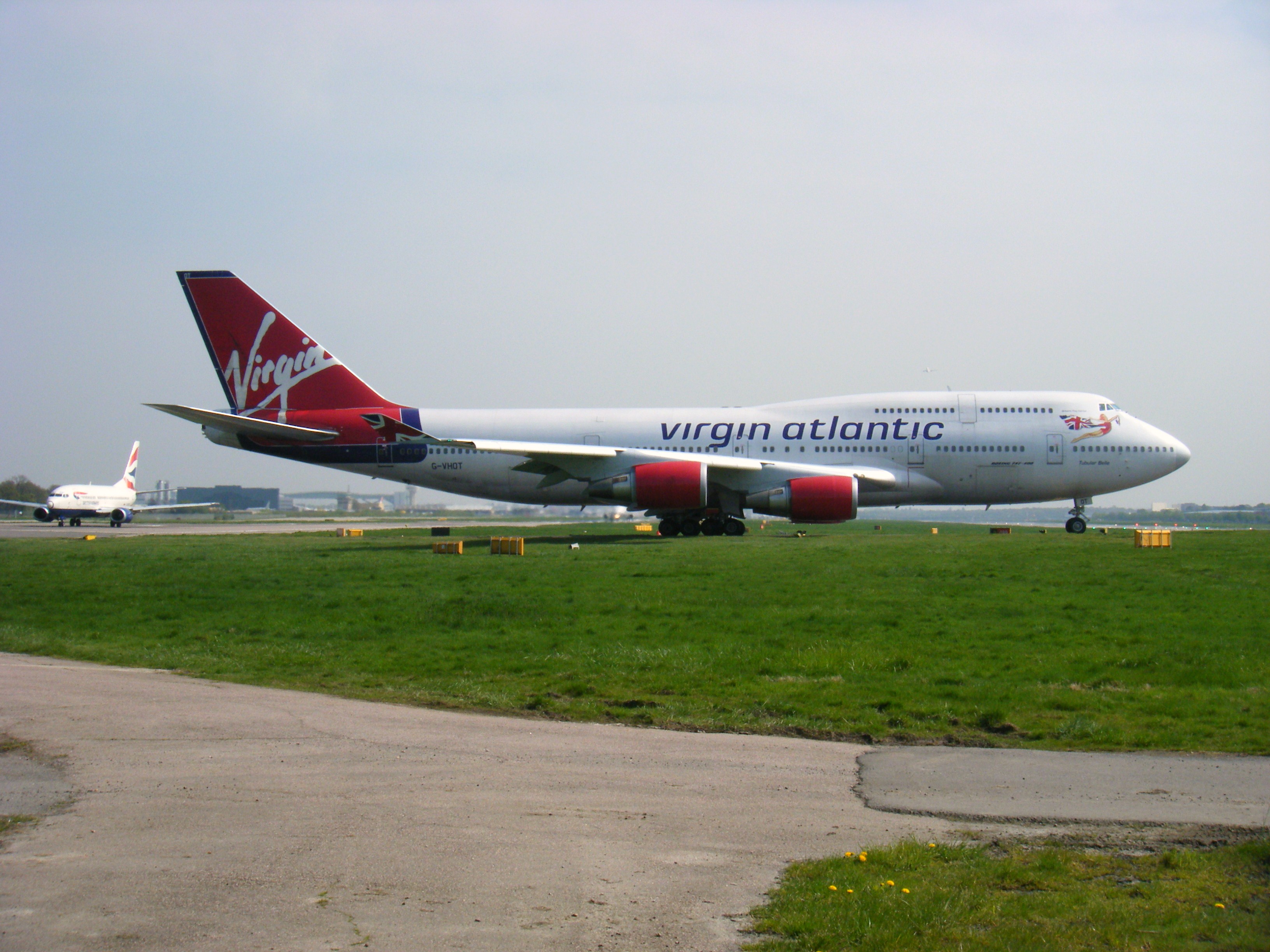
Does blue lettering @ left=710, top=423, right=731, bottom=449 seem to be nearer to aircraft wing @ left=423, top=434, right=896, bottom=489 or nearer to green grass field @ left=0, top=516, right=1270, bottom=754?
aircraft wing @ left=423, top=434, right=896, bottom=489

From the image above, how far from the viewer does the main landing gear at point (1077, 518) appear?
33.3 meters

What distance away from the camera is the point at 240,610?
55.2 feet

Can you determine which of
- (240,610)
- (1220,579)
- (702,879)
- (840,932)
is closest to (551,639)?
(240,610)

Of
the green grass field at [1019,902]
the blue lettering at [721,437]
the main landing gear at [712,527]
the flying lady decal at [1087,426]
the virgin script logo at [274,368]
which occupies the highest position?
the virgin script logo at [274,368]

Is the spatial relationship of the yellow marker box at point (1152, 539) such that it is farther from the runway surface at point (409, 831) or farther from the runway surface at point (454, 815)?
the runway surface at point (409, 831)

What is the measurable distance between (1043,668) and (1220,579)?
8.21 m

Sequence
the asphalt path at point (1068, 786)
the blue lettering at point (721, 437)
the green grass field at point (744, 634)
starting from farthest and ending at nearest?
the blue lettering at point (721, 437)
the green grass field at point (744, 634)
the asphalt path at point (1068, 786)

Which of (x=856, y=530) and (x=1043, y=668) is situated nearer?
(x=1043, y=668)

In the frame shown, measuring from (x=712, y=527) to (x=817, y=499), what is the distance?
12.3 ft

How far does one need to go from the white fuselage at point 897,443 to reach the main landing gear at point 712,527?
6.95 feet

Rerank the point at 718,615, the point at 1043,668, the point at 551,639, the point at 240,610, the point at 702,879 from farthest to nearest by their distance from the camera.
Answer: the point at 240,610 < the point at 718,615 < the point at 551,639 < the point at 1043,668 < the point at 702,879

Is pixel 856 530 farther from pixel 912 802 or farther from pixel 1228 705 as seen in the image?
pixel 912 802

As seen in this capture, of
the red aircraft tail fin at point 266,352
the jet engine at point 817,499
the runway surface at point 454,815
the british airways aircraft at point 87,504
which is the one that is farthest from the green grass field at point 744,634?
the british airways aircraft at point 87,504

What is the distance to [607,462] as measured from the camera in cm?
3164
